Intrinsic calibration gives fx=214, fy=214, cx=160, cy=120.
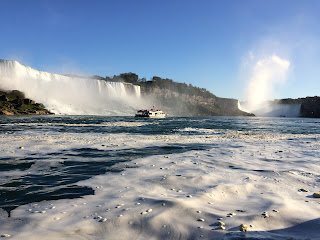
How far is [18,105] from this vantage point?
81.4 meters

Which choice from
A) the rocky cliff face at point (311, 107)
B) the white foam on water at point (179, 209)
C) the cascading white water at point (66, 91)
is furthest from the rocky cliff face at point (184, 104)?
the white foam on water at point (179, 209)

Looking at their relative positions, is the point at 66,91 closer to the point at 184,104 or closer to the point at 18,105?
the point at 18,105

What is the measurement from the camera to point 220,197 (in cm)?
451

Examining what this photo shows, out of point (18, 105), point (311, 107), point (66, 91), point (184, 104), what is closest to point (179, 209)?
point (18, 105)

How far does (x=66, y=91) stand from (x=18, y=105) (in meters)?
23.8

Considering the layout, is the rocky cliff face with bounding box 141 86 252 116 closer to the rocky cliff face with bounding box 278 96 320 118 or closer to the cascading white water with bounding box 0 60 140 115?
the cascading white water with bounding box 0 60 140 115

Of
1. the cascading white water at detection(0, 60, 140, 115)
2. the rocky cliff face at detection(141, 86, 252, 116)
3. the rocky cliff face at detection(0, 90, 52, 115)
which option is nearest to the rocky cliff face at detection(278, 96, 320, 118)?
the rocky cliff face at detection(141, 86, 252, 116)

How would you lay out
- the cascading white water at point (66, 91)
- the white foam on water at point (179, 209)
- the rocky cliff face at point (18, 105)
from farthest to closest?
the cascading white water at point (66, 91) < the rocky cliff face at point (18, 105) < the white foam on water at point (179, 209)

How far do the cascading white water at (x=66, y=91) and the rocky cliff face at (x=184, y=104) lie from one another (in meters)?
36.5

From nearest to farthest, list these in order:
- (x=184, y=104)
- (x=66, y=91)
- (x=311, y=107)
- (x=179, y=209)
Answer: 1. (x=179, y=209)
2. (x=66, y=91)
3. (x=184, y=104)
4. (x=311, y=107)

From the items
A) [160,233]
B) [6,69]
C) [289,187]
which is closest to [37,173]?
[160,233]

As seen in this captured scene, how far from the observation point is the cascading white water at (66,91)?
88.1 metres

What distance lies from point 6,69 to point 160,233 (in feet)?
342

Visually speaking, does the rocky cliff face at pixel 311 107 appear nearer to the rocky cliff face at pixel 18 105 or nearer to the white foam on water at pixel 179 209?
the rocky cliff face at pixel 18 105
